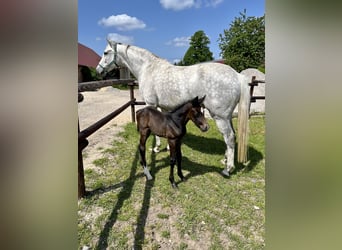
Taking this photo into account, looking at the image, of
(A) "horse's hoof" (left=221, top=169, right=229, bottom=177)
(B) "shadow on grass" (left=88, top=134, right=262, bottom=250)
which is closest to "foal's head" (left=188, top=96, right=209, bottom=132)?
(B) "shadow on grass" (left=88, top=134, right=262, bottom=250)

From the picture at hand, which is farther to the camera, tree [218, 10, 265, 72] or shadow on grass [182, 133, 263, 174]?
tree [218, 10, 265, 72]

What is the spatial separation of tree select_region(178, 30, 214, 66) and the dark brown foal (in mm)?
19574

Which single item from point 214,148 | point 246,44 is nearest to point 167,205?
point 214,148

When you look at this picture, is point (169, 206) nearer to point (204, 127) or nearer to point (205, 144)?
point (204, 127)

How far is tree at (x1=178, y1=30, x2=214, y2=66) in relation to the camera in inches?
837

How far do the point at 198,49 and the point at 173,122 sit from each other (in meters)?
20.5

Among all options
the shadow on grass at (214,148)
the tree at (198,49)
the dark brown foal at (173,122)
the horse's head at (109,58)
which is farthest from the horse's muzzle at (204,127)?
the tree at (198,49)

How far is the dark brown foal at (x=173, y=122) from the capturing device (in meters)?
2.16

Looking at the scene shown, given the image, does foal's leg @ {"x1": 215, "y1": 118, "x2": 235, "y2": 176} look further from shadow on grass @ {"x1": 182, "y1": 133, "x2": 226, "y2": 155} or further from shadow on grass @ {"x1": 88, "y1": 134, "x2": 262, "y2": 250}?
shadow on grass @ {"x1": 182, "y1": 133, "x2": 226, "y2": 155}

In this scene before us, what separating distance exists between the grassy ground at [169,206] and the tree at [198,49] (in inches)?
756
